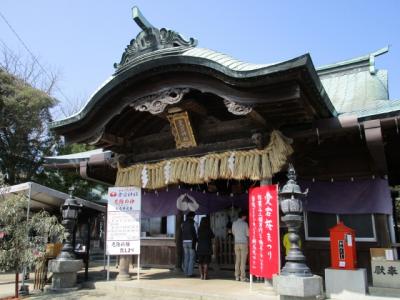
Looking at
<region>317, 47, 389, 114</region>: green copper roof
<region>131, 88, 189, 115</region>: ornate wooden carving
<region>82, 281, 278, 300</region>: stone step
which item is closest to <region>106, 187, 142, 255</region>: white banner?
<region>82, 281, 278, 300</region>: stone step

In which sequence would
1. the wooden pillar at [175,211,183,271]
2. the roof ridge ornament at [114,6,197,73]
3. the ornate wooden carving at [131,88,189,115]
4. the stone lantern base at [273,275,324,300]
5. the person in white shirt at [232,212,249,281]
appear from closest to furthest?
1. the stone lantern base at [273,275,324,300]
2. the ornate wooden carving at [131,88,189,115]
3. the roof ridge ornament at [114,6,197,73]
4. the person in white shirt at [232,212,249,281]
5. the wooden pillar at [175,211,183,271]

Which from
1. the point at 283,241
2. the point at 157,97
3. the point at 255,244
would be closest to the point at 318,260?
the point at 283,241

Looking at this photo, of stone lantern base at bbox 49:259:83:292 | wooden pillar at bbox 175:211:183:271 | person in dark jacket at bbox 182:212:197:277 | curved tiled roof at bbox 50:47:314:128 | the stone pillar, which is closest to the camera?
curved tiled roof at bbox 50:47:314:128

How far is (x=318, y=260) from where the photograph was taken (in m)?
9.58

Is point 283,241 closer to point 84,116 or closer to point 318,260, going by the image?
point 318,260

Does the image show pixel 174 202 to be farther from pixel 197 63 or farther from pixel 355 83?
pixel 355 83

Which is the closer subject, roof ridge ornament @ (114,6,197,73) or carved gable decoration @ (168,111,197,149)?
roof ridge ornament @ (114,6,197,73)

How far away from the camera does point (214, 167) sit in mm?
8625

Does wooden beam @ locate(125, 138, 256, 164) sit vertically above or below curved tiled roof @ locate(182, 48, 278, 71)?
below

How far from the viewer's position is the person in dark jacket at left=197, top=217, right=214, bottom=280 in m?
10.1

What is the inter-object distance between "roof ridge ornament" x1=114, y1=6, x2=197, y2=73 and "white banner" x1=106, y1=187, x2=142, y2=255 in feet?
11.1

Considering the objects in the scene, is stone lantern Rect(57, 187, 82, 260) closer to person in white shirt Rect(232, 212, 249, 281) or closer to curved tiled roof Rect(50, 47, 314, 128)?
curved tiled roof Rect(50, 47, 314, 128)

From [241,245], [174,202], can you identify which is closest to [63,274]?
[174,202]

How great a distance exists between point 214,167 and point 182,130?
1385 mm
